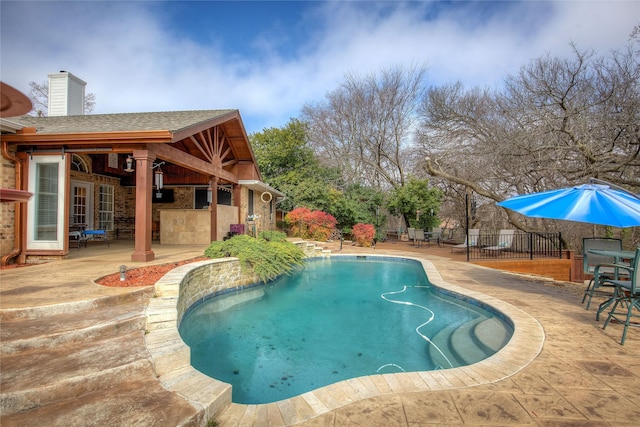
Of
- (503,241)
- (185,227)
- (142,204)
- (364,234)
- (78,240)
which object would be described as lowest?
(503,241)

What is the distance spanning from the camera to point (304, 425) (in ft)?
6.95

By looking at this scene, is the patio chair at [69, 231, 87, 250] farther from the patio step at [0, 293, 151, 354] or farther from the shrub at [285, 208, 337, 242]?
the shrub at [285, 208, 337, 242]

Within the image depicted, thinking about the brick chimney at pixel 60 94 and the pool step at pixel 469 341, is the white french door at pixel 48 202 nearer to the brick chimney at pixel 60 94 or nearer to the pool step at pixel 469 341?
the brick chimney at pixel 60 94

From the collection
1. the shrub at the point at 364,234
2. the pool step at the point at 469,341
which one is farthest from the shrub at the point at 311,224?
the pool step at the point at 469,341

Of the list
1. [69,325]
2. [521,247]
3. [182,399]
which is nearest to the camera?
[182,399]

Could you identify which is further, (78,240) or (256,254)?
(78,240)

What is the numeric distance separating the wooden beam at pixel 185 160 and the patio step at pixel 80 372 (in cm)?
423

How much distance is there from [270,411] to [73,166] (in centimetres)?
1118

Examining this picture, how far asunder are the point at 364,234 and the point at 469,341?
1141 cm

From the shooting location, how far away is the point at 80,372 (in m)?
2.62

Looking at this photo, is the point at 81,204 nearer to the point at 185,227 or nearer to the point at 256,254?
the point at 185,227

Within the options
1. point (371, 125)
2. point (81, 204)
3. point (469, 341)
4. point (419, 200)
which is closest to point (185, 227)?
point (81, 204)

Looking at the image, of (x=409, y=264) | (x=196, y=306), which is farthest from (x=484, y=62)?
(x=196, y=306)

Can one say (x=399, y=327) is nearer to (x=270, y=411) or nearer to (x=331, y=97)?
(x=270, y=411)
